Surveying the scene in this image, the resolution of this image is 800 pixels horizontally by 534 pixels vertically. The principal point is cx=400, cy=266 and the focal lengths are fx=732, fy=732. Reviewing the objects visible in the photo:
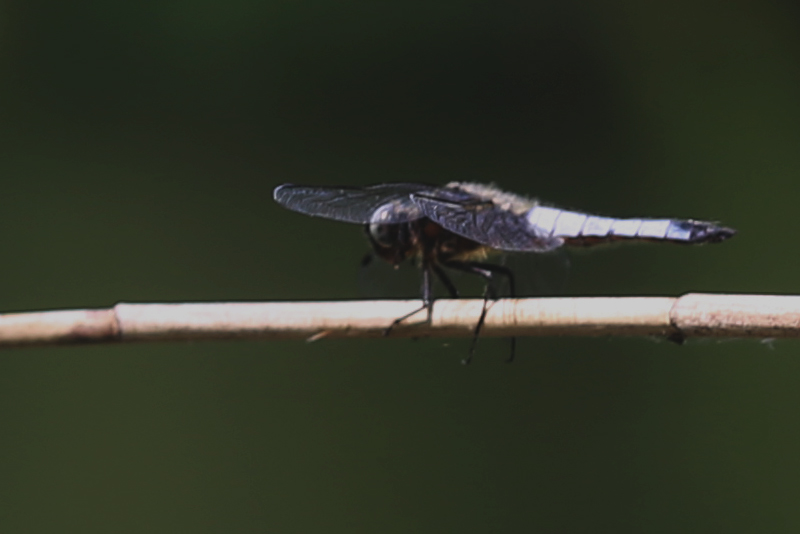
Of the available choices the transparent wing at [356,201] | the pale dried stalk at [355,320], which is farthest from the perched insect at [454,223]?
the pale dried stalk at [355,320]

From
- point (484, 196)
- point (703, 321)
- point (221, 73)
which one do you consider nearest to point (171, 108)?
point (221, 73)

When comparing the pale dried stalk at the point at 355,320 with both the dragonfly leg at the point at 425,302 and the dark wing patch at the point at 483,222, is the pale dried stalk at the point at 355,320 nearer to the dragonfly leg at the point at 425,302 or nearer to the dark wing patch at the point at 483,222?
the dragonfly leg at the point at 425,302

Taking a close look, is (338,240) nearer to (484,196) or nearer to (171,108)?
(171,108)

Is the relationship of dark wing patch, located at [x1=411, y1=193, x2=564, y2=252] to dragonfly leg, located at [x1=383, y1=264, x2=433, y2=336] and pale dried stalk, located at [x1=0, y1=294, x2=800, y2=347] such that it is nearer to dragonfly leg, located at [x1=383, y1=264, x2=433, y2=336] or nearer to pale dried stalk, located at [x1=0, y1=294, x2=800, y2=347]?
dragonfly leg, located at [x1=383, y1=264, x2=433, y2=336]

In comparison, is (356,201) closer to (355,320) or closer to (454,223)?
(454,223)

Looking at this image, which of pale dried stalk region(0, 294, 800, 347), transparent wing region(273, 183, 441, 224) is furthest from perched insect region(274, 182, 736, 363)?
pale dried stalk region(0, 294, 800, 347)

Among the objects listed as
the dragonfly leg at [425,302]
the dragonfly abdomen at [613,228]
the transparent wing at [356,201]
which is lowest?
the dragonfly leg at [425,302]

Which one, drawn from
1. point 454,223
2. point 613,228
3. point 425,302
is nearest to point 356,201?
point 454,223
